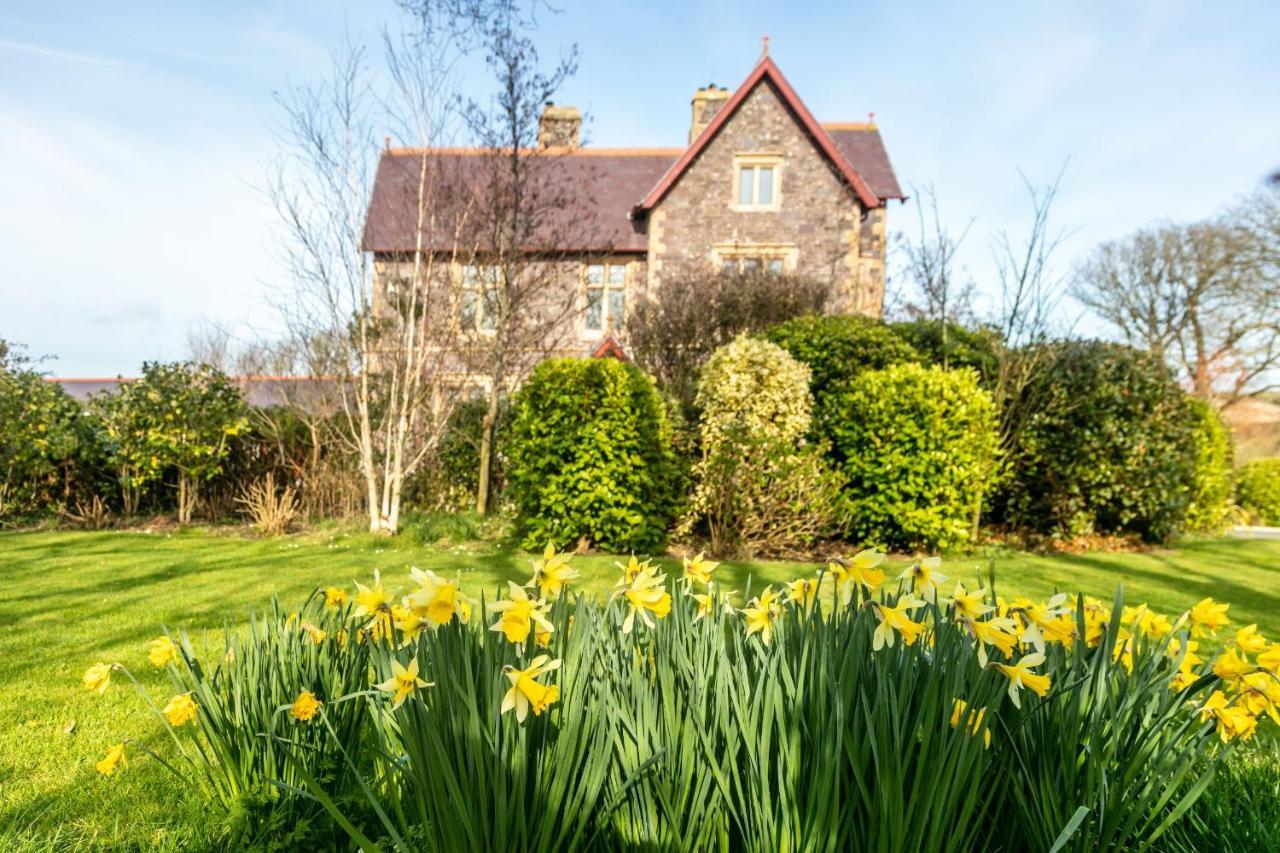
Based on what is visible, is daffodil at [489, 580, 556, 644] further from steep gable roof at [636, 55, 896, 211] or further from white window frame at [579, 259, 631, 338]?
steep gable roof at [636, 55, 896, 211]

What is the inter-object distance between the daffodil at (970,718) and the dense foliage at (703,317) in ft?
35.0

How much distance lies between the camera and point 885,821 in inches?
47.8

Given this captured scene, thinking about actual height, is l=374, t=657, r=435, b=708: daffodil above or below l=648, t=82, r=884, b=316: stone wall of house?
below

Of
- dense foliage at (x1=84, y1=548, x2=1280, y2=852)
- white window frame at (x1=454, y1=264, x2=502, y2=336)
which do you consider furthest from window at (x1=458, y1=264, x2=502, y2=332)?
dense foliage at (x1=84, y1=548, x2=1280, y2=852)

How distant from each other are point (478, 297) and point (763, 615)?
31.1 feet

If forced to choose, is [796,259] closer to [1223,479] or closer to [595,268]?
[595,268]

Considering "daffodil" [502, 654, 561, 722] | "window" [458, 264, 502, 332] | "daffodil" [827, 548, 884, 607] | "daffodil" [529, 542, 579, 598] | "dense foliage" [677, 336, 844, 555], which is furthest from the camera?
"window" [458, 264, 502, 332]

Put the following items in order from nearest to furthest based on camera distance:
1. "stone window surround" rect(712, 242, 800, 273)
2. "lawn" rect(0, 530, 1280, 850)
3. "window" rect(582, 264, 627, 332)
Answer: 1. "lawn" rect(0, 530, 1280, 850)
2. "stone window surround" rect(712, 242, 800, 273)
3. "window" rect(582, 264, 627, 332)

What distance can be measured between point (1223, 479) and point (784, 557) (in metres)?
8.72

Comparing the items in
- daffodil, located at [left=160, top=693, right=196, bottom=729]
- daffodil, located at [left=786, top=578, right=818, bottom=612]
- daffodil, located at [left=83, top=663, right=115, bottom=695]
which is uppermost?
daffodil, located at [left=786, top=578, right=818, bottom=612]

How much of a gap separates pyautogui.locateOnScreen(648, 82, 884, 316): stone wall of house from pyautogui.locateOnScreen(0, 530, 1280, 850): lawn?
33.0 ft

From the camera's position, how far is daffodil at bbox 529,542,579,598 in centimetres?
162

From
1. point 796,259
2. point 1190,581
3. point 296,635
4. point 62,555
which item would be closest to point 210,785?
point 296,635

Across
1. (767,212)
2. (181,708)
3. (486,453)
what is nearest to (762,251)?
(767,212)
